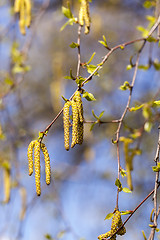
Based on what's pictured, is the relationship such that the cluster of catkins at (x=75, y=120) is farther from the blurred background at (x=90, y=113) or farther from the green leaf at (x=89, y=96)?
the blurred background at (x=90, y=113)

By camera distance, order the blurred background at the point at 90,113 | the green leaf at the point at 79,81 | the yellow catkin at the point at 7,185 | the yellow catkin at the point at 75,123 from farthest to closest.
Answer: the blurred background at the point at 90,113
the yellow catkin at the point at 7,185
the green leaf at the point at 79,81
the yellow catkin at the point at 75,123

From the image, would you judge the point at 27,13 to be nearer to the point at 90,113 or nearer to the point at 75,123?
the point at 75,123

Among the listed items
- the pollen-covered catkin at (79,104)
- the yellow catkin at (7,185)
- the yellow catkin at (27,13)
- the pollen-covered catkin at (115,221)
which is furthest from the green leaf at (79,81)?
the yellow catkin at (7,185)

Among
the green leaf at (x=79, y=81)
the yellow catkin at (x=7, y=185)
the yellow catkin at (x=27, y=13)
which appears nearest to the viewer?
the green leaf at (x=79, y=81)

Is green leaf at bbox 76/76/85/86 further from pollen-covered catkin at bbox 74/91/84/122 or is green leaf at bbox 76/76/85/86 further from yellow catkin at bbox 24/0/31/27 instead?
yellow catkin at bbox 24/0/31/27

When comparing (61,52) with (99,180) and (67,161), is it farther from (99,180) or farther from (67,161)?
(99,180)

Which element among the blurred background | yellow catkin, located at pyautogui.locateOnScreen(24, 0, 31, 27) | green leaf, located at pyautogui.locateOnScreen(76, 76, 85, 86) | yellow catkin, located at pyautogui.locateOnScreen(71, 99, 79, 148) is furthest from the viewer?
the blurred background

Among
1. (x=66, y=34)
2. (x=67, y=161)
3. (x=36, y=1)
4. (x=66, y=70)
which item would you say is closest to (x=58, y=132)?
(x=67, y=161)

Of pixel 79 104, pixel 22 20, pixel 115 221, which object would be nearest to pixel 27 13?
pixel 22 20

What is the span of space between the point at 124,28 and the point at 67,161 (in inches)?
A: 91.5

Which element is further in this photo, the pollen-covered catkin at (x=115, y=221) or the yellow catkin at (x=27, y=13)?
the yellow catkin at (x=27, y=13)

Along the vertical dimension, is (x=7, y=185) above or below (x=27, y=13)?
below

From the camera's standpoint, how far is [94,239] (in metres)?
5.25

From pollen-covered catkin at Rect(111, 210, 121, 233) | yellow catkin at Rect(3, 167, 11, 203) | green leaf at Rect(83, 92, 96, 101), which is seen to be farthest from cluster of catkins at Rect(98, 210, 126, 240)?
yellow catkin at Rect(3, 167, 11, 203)
